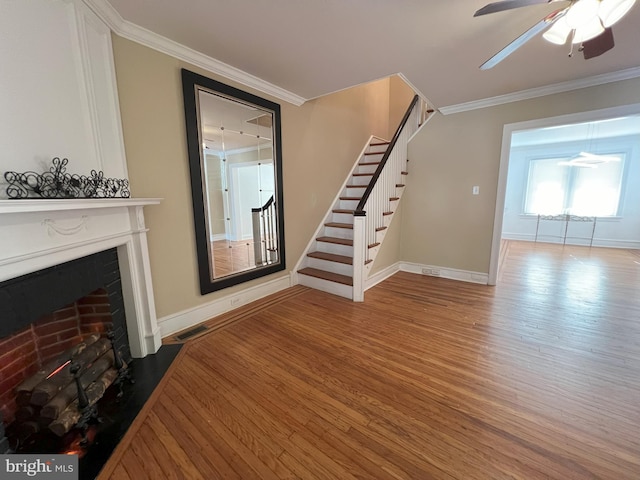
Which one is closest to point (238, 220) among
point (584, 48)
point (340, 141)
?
point (340, 141)

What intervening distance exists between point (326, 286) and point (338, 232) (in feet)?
3.12

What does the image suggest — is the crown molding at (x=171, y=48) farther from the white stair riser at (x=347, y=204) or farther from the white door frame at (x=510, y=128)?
the white door frame at (x=510, y=128)

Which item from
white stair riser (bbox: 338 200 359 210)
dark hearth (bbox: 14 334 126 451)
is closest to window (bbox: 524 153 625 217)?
white stair riser (bbox: 338 200 359 210)

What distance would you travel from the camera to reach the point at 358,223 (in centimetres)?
298

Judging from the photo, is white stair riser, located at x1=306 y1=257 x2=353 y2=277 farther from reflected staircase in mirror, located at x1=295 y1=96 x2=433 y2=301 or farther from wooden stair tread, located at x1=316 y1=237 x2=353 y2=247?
wooden stair tread, located at x1=316 y1=237 x2=353 y2=247

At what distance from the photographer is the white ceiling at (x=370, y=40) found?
1.72 m

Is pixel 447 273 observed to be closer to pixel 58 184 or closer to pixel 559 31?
pixel 559 31

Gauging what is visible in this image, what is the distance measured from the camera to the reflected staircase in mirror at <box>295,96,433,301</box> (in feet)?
10.3

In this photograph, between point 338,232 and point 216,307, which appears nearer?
point 216,307

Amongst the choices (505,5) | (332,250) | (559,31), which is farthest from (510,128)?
(332,250)

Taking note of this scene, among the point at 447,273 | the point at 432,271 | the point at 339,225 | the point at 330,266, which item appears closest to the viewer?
the point at 330,266

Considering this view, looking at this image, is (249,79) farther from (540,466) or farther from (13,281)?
(540,466)

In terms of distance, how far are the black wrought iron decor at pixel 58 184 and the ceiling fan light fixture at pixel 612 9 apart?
9.84ft

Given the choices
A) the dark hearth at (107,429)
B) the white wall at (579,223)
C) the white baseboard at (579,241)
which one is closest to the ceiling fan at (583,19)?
the dark hearth at (107,429)
